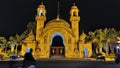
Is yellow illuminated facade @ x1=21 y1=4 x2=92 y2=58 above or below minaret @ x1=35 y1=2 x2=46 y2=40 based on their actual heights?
below

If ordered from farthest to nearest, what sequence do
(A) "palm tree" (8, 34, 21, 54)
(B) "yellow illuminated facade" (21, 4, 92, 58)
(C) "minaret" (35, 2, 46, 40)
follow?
(A) "palm tree" (8, 34, 21, 54) < (C) "minaret" (35, 2, 46, 40) < (B) "yellow illuminated facade" (21, 4, 92, 58)

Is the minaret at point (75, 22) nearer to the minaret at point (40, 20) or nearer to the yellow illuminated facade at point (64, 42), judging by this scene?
the yellow illuminated facade at point (64, 42)

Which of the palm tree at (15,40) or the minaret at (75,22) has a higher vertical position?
the minaret at (75,22)

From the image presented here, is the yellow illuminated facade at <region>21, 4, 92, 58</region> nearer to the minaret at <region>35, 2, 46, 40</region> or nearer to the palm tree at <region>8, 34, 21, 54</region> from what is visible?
the minaret at <region>35, 2, 46, 40</region>

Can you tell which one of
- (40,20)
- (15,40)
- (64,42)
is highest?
(40,20)

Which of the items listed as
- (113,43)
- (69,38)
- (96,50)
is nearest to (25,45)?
(69,38)

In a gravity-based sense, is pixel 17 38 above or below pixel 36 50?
above

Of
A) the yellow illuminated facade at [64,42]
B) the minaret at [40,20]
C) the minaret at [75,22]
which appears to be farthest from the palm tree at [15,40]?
the minaret at [75,22]

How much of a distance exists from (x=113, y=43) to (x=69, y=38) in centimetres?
1100

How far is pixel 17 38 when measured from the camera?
175 ft

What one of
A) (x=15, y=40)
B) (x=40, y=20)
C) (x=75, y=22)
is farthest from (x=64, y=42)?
(x=15, y=40)

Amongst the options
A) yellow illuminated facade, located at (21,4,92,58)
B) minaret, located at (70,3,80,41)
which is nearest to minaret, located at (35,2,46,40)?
yellow illuminated facade, located at (21,4,92,58)

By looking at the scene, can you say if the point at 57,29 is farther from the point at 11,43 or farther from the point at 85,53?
the point at 11,43

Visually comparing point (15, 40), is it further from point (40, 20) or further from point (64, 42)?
point (64, 42)
